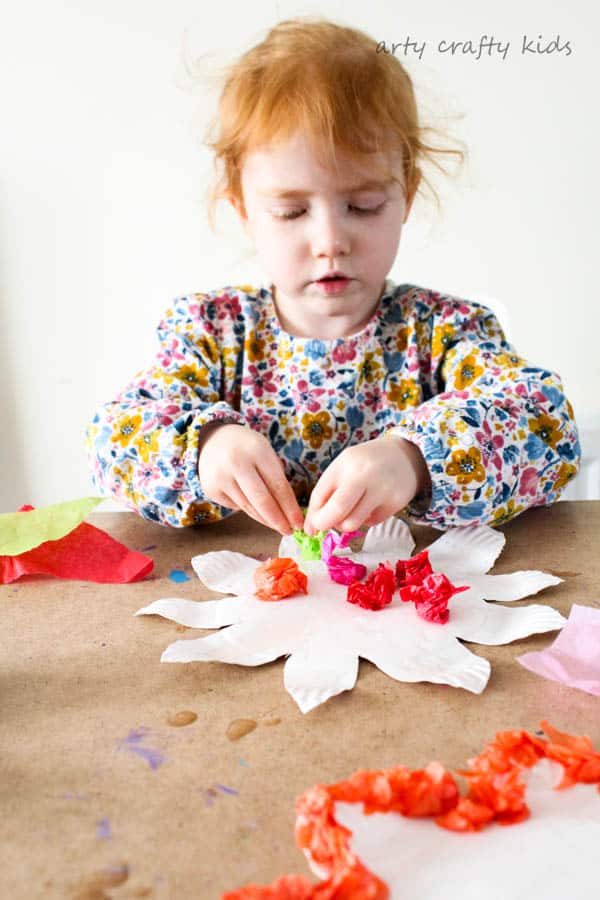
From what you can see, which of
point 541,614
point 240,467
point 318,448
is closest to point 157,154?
point 318,448

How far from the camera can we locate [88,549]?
27.9 inches

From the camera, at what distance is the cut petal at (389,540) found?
2.28ft

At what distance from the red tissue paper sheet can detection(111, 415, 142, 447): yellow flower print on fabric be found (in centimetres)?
13

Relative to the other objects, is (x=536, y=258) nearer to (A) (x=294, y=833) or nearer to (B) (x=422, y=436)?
(B) (x=422, y=436)

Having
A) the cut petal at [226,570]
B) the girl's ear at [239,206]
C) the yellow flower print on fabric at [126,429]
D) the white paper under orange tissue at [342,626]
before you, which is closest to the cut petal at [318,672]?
the white paper under orange tissue at [342,626]

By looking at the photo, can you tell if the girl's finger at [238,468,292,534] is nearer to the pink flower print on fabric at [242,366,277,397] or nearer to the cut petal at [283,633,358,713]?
the cut petal at [283,633,358,713]

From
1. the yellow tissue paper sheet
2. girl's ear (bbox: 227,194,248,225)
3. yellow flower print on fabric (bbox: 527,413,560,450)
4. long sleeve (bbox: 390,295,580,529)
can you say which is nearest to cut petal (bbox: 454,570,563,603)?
long sleeve (bbox: 390,295,580,529)

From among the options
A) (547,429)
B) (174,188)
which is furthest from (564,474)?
(174,188)

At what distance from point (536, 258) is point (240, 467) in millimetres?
1125

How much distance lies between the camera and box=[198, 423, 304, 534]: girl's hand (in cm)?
69

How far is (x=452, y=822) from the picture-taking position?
1.18 feet

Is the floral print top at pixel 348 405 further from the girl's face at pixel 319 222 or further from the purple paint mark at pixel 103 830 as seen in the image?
the purple paint mark at pixel 103 830

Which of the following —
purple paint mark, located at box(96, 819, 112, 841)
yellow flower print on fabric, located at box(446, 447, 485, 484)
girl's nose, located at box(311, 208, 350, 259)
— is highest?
girl's nose, located at box(311, 208, 350, 259)

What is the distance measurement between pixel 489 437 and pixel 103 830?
50 centimetres
